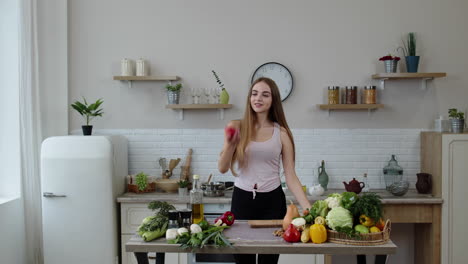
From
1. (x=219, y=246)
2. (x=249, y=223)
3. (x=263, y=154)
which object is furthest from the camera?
(x=263, y=154)

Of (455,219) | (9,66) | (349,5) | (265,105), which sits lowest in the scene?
(455,219)

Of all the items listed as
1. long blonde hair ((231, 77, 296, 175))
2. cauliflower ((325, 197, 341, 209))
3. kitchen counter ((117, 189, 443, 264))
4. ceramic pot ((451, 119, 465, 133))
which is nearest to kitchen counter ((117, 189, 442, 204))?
kitchen counter ((117, 189, 443, 264))

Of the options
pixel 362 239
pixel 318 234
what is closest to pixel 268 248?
pixel 318 234

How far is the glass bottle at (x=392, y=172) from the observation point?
5238 millimetres

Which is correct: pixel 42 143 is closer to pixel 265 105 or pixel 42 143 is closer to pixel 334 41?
pixel 265 105

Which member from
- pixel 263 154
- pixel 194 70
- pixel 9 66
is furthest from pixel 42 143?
pixel 263 154

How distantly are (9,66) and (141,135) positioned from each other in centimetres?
149

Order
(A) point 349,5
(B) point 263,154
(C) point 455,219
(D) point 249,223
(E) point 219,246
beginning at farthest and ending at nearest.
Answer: (A) point 349,5 < (C) point 455,219 < (B) point 263,154 < (D) point 249,223 < (E) point 219,246

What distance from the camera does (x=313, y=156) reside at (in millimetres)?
5480

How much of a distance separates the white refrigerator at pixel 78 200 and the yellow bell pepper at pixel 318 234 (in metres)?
2.68

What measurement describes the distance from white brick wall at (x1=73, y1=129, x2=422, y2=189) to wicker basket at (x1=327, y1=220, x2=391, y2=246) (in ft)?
9.07

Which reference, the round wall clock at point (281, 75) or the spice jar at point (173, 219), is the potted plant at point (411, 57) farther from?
the spice jar at point (173, 219)

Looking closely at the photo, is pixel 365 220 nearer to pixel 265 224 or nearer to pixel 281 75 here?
pixel 265 224

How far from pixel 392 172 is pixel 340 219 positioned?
9.20 ft
